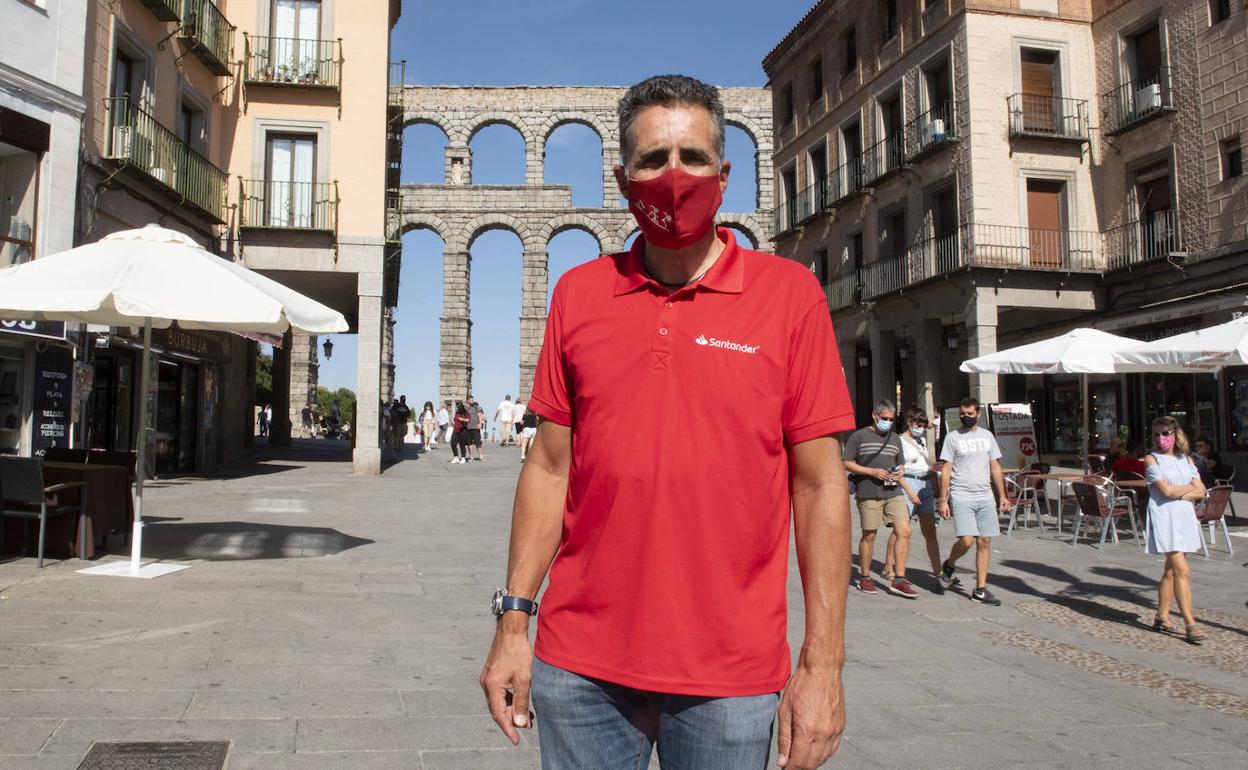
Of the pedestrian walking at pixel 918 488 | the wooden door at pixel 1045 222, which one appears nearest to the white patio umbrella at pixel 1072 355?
the pedestrian walking at pixel 918 488

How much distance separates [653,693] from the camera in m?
1.73

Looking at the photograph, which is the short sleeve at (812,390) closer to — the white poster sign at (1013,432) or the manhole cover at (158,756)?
the manhole cover at (158,756)

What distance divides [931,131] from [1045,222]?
3.49 meters

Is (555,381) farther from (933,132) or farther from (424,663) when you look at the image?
(933,132)

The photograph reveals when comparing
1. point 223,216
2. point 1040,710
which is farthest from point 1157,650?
point 223,216

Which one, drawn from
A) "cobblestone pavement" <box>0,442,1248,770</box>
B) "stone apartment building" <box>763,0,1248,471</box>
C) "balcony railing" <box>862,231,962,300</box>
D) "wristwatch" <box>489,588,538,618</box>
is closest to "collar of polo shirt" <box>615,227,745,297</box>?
"wristwatch" <box>489,588,538,618</box>

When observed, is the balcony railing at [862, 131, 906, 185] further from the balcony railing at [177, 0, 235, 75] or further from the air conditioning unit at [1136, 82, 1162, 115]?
the balcony railing at [177, 0, 235, 75]

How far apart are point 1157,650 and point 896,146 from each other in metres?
20.6

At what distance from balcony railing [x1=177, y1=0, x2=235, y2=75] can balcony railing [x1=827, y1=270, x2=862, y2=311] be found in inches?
657

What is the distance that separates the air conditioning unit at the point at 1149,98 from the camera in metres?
20.1

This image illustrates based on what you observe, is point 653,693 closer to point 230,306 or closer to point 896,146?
point 230,306

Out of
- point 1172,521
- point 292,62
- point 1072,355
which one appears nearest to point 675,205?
point 1172,521

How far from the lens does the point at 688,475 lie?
1730mm

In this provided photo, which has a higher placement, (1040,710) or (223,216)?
(223,216)
